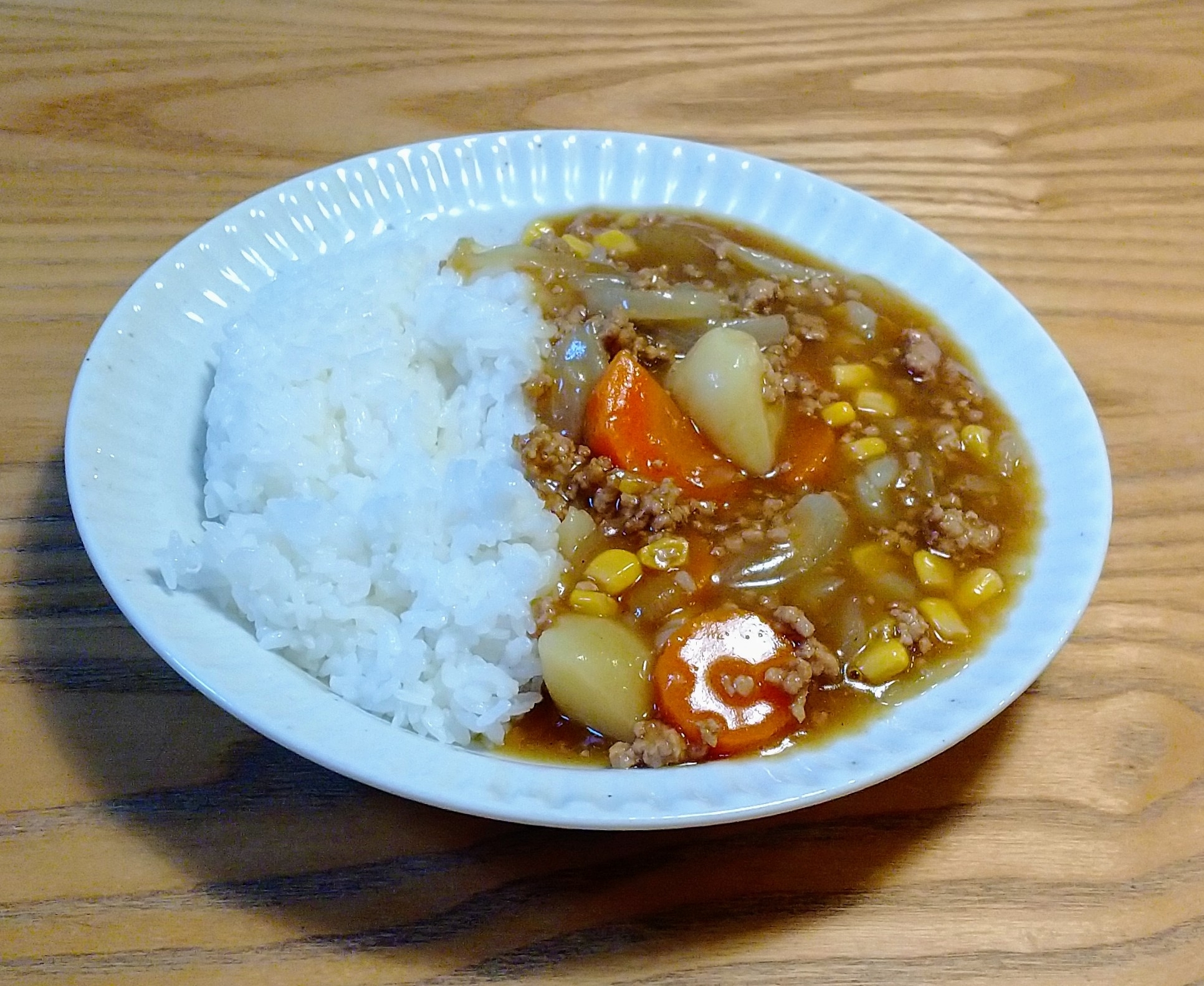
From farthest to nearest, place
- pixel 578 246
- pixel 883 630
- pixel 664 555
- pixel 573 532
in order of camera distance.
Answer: pixel 578 246
pixel 573 532
pixel 664 555
pixel 883 630

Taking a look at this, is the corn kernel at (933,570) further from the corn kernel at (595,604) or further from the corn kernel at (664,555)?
the corn kernel at (595,604)

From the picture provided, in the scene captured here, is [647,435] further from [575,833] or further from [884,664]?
[575,833]

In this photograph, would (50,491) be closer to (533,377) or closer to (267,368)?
(267,368)

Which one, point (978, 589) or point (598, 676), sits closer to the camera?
point (598, 676)

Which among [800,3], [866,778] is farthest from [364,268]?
[800,3]

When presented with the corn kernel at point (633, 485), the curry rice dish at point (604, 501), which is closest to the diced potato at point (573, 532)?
the curry rice dish at point (604, 501)

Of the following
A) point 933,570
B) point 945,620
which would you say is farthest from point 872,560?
point 945,620

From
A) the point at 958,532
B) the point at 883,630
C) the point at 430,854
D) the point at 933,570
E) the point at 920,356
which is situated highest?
the point at 920,356
